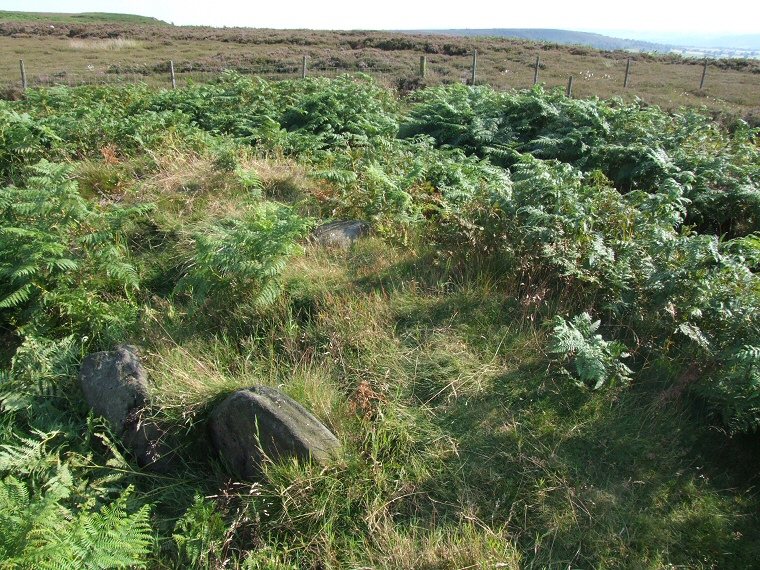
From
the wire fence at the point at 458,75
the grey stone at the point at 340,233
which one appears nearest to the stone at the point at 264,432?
the grey stone at the point at 340,233

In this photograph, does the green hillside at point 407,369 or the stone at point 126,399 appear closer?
the green hillside at point 407,369

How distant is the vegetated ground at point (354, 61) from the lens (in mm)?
22500

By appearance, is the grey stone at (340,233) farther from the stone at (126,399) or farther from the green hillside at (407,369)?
the stone at (126,399)

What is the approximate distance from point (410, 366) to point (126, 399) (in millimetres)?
1971

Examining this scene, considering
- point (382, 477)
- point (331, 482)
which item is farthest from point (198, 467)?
point (382, 477)

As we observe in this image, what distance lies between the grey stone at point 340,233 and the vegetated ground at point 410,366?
173 millimetres

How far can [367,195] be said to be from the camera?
6297 mm

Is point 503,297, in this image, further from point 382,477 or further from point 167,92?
point 167,92

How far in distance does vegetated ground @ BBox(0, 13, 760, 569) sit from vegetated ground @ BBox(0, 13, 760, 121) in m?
15.9

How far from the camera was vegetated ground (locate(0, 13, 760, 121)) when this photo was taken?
22500 millimetres

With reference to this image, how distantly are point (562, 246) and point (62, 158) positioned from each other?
7.62 metres

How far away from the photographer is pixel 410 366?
385cm

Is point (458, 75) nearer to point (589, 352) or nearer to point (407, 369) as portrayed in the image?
point (407, 369)

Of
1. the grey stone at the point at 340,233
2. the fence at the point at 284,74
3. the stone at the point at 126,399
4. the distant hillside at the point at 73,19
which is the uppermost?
the distant hillside at the point at 73,19
